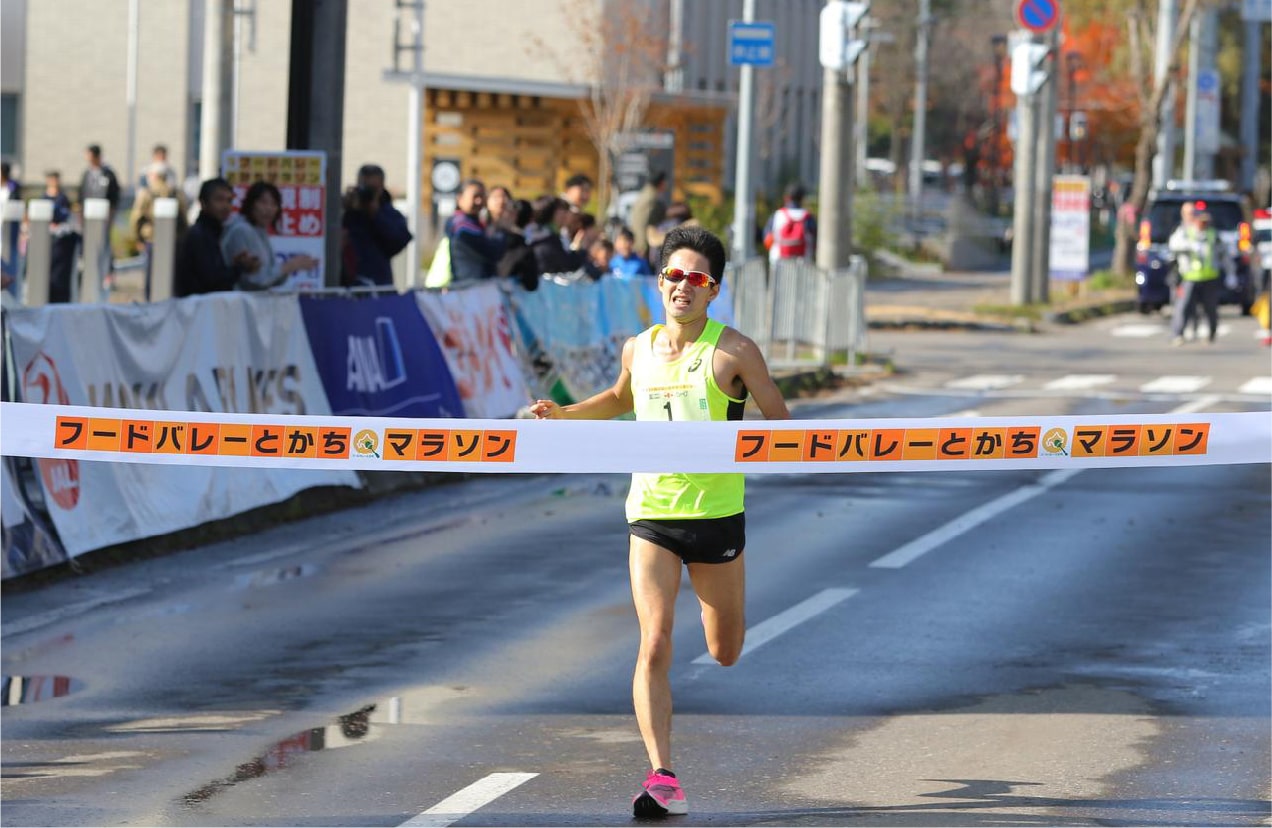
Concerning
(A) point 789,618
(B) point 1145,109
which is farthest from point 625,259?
(B) point 1145,109

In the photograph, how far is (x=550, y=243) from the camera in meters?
19.6

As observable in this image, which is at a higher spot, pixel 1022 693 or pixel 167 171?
pixel 167 171

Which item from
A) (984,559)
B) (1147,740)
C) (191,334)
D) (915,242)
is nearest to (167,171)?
(191,334)

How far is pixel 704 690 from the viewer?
29.7 feet

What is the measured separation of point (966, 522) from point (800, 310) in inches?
444

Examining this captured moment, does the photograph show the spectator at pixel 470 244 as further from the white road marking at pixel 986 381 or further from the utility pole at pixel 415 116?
the utility pole at pixel 415 116

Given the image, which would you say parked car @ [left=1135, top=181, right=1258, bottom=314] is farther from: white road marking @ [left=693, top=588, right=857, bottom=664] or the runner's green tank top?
the runner's green tank top

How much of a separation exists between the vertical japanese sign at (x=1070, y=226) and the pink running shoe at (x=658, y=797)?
106ft

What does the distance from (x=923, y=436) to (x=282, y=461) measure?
192 cm

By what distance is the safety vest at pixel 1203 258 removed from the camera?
100 ft

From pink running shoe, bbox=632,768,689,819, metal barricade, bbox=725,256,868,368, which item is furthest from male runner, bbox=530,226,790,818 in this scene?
metal barricade, bbox=725,256,868,368

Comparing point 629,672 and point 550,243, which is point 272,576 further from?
point 550,243

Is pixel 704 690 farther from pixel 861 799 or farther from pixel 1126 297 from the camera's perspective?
pixel 1126 297

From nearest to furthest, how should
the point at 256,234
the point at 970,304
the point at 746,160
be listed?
the point at 256,234 < the point at 746,160 < the point at 970,304
